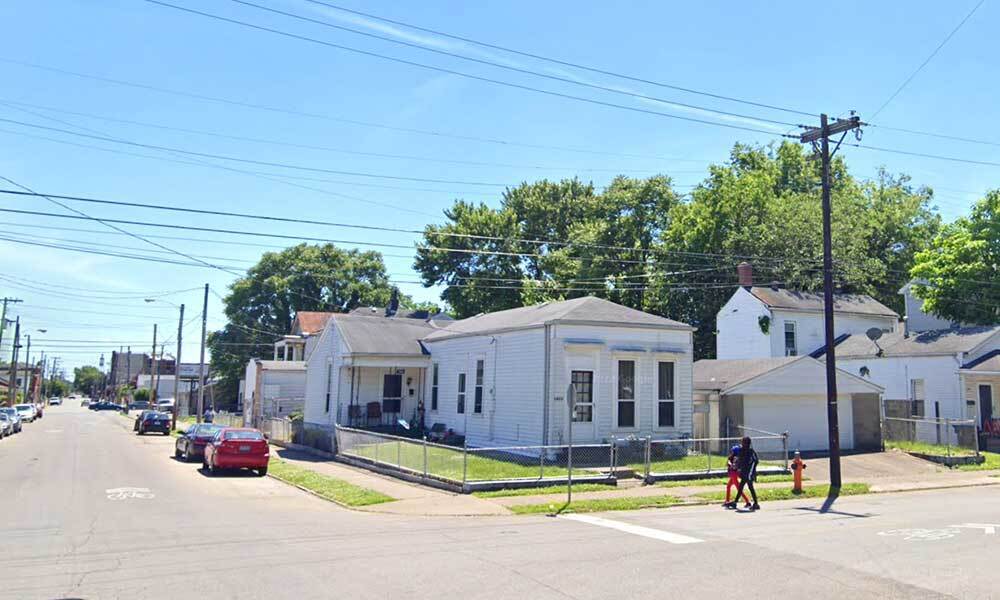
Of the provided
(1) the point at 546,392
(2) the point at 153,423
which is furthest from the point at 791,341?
(2) the point at 153,423

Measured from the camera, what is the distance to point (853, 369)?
126 ft

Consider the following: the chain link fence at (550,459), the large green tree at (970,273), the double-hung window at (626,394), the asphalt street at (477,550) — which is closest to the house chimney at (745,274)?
the large green tree at (970,273)

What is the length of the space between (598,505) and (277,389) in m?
32.7

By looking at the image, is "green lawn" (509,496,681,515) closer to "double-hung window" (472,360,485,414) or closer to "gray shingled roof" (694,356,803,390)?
"double-hung window" (472,360,485,414)

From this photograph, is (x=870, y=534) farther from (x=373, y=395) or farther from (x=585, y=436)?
(x=373, y=395)

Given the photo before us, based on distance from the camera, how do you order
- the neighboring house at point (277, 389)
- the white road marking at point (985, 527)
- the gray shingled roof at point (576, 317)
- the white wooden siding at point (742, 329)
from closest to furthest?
1. the white road marking at point (985, 527)
2. the gray shingled roof at point (576, 317)
3. the white wooden siding at point (742, 329)
4. the neighboring house at point (277, 389)

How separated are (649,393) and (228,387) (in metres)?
64.5

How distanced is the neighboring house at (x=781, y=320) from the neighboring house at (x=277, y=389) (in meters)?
25.9

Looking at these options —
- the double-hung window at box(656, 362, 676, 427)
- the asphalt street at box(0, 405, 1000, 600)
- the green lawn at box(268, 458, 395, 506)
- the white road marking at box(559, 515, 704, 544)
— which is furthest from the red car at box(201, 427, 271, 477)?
the double-hung window at box(656, 362, 676, 427)

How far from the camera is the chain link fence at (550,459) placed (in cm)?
2006

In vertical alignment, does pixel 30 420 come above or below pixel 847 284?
below

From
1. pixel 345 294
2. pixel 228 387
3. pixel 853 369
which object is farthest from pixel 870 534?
pixel 228 387

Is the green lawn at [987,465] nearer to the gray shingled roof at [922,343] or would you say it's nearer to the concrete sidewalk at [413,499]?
the gray shingled roof at [922,343]

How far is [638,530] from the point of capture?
45.2 ft
